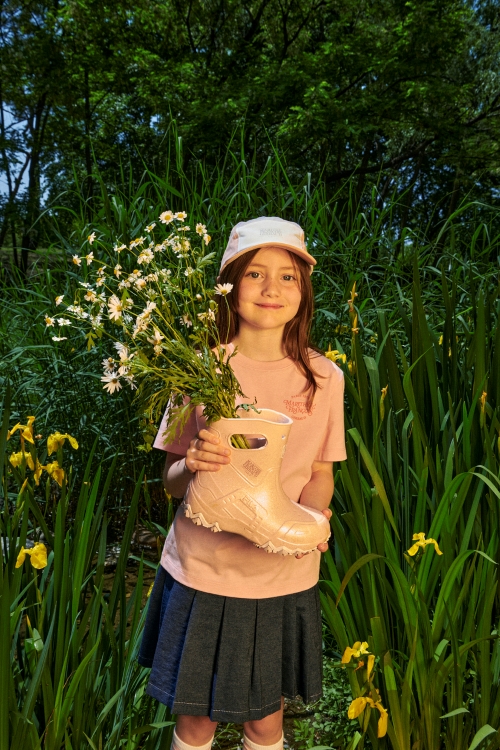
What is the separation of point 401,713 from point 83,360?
2.14m

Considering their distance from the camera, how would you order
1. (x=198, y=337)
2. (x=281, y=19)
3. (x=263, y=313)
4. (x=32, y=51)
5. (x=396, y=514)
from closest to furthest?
(x=198, y=337) < (x=263, y=313) < (x=396, y=514) < (x=32, y=51) < (x=281, y=19)

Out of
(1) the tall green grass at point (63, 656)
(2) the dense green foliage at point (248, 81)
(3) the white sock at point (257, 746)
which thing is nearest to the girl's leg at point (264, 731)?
(3) the white sock at point (257, 746)

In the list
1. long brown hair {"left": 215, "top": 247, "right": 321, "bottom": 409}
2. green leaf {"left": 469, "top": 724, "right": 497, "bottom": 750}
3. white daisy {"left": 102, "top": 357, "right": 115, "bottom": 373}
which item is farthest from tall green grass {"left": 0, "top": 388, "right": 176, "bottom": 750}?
green leaf {"left": 469, "top": 724, "right": 497, "bottom": 750}

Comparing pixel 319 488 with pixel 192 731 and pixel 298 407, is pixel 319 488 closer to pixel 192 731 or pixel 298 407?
pixel 298 407

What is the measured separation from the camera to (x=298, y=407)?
4.42 feet

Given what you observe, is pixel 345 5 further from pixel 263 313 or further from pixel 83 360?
pixel 263 313

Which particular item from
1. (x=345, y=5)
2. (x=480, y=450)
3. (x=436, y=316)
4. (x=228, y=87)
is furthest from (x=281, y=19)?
(x=480, y=450)

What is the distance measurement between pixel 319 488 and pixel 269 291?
16.5 inches

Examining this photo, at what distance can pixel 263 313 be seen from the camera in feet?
4.21

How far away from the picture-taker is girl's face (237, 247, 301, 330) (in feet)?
4.20

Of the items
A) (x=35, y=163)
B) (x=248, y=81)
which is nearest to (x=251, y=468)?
(x=248, y=81)

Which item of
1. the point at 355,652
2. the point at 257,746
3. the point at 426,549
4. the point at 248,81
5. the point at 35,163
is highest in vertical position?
the point at 248,81

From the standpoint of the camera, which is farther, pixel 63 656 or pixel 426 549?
pixel 426 549

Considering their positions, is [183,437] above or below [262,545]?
above
